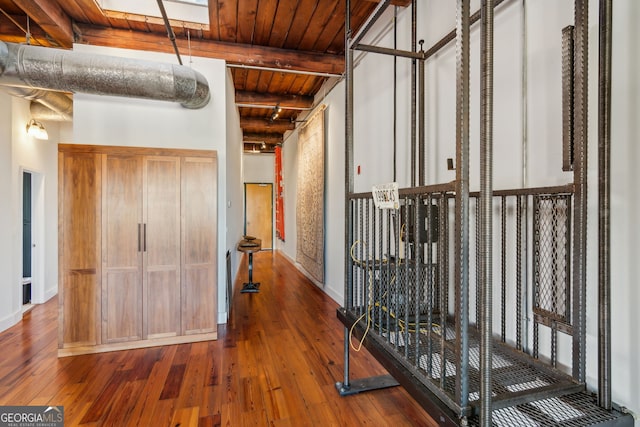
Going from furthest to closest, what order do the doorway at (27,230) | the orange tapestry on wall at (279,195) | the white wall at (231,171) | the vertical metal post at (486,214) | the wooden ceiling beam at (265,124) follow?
the orange tapestry on wall at (279,195) → the wooden ceiling beam at (265,124) → the doorway at (27,230) → the white wall at (231,171) → the vertical metal post at (486,214)

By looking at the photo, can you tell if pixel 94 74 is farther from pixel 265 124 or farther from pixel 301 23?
pixel 265 124

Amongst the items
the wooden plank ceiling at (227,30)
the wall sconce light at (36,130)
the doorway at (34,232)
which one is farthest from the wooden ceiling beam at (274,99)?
the doorway at (34,232)

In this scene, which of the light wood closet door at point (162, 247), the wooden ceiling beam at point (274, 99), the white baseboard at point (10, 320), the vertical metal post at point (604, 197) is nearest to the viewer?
the vertical metal post at point (604, 197)

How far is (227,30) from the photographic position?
341 cm

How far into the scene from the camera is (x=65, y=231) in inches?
114

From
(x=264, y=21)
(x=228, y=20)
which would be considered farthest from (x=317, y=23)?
(x=228, y=20)

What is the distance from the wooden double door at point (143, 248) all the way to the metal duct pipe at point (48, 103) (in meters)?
1.00

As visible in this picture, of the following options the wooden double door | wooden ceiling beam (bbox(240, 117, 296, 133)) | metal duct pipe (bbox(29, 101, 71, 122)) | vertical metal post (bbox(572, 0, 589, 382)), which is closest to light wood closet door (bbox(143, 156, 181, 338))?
the wooden double door

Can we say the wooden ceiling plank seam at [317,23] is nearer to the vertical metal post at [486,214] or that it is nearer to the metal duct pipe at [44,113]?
the vertical metal post at [486,214]

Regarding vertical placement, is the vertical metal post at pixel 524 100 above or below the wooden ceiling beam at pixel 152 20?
below

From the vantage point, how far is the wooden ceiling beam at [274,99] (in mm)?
5438

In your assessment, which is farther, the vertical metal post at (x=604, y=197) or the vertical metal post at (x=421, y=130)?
the vertical metal post at (x=421, y=130)

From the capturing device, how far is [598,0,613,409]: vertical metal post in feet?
3.99

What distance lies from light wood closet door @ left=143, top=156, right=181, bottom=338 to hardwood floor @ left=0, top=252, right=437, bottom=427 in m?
0.29
